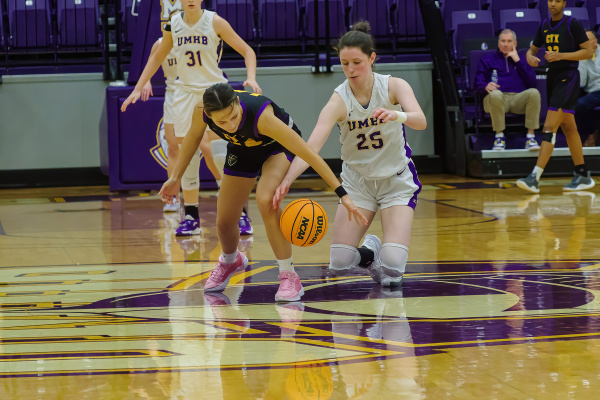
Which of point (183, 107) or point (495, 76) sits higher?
point (495, 76)

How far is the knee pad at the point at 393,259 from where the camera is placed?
4.80 m

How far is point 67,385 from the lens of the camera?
122 inches

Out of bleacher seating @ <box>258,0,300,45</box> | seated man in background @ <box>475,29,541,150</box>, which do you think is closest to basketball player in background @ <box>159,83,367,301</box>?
seated man in background @ <box>475,29,541,150</box>

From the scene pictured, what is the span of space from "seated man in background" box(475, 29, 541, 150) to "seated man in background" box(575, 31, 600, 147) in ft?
2.46

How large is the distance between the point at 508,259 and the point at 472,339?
2001 mm

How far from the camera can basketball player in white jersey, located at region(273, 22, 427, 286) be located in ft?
15.7

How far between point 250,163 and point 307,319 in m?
0.98

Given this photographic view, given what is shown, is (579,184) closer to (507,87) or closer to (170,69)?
(507,87)

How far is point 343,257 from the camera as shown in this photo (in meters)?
4.99

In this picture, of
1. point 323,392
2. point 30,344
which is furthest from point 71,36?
point 323,392

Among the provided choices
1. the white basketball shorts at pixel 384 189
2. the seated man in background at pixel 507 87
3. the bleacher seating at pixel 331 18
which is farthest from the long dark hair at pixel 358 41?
the bleacher seating at pixel 331 18

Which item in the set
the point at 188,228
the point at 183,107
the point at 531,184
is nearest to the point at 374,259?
the point at 188,228

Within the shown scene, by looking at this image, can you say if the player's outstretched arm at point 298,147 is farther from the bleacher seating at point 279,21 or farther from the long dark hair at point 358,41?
the bleacher seating at point 279,21

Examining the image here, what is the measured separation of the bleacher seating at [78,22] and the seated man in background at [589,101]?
6.15 m
